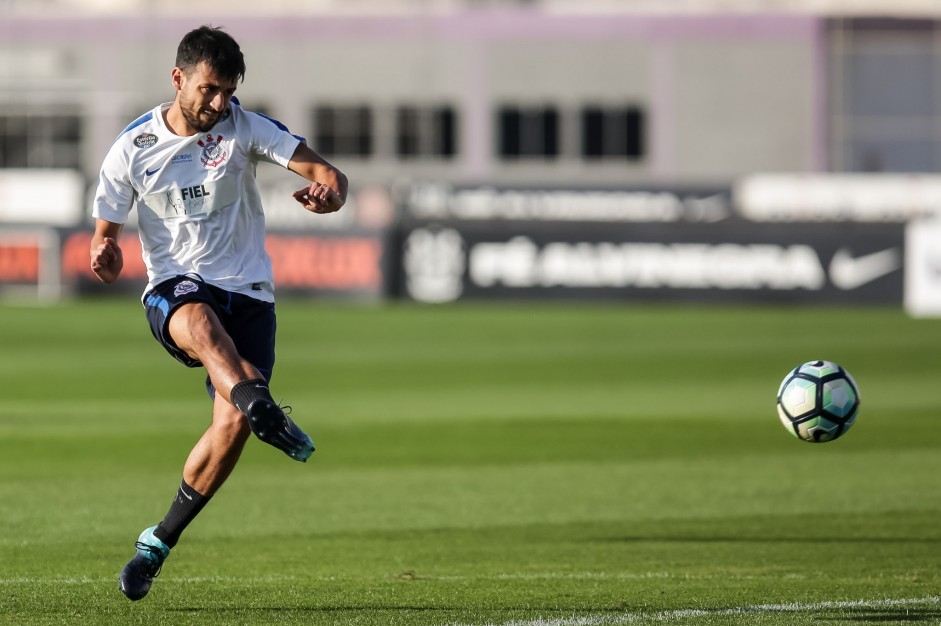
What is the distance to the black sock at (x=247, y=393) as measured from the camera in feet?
21.9

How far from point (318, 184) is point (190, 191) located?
658 millimetres

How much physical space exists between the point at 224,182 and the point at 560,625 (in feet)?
7.82

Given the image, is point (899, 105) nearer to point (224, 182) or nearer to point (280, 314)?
point (280, 314)

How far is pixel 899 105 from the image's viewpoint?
5809 cm

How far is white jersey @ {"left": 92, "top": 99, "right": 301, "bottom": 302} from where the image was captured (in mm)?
7352

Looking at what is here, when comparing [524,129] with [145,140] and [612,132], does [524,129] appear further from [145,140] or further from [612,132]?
[145,140]

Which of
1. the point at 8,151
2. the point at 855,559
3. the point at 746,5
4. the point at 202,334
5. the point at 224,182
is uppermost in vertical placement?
the point at 746,5

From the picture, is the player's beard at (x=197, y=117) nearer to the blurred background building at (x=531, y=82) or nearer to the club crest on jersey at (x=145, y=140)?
the club crest on jersey at (x=145, y=140)

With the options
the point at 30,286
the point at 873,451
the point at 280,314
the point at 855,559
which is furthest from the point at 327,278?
the point at 855,559

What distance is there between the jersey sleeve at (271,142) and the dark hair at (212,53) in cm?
33

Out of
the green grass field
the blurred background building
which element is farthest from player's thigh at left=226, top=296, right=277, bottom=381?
the blurred background building

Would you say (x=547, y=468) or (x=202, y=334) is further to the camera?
(x=547, y=468)

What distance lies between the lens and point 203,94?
715 cm

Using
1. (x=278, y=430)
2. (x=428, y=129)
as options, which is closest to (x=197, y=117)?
(x=278, y=430)
